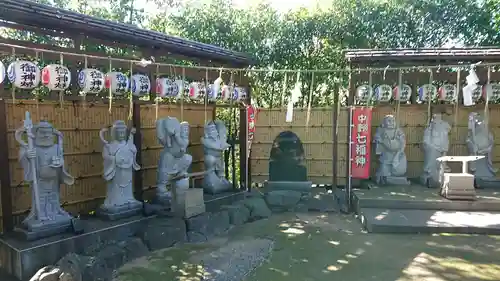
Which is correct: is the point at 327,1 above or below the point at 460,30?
above

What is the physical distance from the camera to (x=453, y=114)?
40.6ft

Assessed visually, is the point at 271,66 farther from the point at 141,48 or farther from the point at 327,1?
the point at 141,48

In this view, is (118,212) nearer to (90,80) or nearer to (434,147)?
(90,80)

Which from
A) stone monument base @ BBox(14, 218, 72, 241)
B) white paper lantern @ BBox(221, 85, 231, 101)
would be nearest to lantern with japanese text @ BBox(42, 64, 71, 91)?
stone monument base @ BBox(14, 218, 72, 241)

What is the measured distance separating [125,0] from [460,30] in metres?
13.8

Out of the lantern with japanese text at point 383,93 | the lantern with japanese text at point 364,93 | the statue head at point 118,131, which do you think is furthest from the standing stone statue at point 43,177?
the lantern with japanese text at point 383,93

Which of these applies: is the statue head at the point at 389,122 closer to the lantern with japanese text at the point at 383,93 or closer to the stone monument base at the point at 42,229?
the lantern with japanese text at the point at 383,93

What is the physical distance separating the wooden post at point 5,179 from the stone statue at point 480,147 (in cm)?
1136

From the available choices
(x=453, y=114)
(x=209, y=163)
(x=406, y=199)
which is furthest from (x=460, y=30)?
(x=209, y=163)

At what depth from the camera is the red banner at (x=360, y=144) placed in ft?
37.2

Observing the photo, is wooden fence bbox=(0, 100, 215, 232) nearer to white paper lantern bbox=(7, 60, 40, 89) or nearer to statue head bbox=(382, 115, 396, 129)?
white paper lantern bbox=(7, 60, 40, 89)

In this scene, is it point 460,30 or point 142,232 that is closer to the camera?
point 142,232

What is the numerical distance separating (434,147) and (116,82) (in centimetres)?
857

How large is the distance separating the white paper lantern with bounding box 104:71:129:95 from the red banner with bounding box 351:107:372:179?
624 cm
